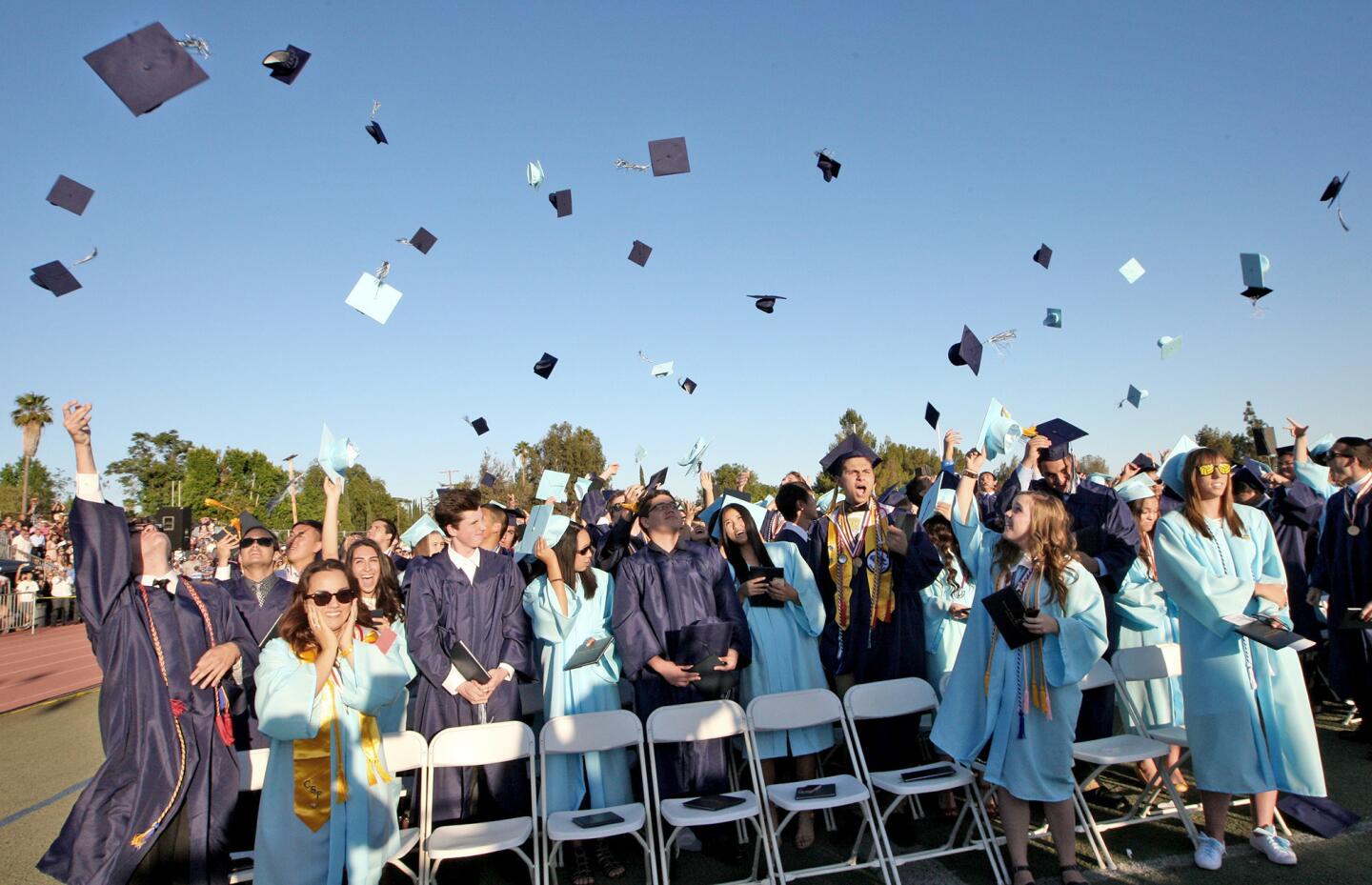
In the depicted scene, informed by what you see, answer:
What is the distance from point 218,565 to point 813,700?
4.62m

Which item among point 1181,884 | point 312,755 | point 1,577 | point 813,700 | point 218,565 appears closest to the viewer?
point 312,755

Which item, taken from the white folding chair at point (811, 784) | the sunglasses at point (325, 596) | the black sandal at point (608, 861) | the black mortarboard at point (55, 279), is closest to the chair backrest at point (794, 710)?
the white folding chair at point (811, 784)

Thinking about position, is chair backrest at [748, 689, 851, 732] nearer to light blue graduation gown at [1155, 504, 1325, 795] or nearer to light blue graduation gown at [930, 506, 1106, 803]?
light blue graduation gown at [930, 506, 1106, 803]

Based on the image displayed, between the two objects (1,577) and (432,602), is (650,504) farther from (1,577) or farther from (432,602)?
(1,577)

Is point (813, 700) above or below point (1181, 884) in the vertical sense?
above

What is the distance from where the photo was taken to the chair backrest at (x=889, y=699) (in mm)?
4785

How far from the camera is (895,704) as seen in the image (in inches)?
191

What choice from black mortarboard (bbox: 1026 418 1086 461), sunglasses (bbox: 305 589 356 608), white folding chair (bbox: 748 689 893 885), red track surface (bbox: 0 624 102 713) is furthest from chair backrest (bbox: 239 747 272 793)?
red track surface (bbox: 0 624 102 713)

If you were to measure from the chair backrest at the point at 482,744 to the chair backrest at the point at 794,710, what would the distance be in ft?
4.09

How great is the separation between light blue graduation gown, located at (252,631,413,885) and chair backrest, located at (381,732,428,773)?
48 centimetres

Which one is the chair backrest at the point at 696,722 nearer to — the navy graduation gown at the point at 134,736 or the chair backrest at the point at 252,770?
the chair backrest at the point at 252,770

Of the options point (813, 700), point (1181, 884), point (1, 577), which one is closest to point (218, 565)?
point (813, 700)

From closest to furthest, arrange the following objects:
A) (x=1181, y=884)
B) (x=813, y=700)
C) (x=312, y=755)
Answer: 1. (x=312, y=755)
2. (x=1181, y=884)
3. (x=813, y=700)

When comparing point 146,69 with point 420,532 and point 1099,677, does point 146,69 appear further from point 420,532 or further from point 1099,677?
point 1099,677
